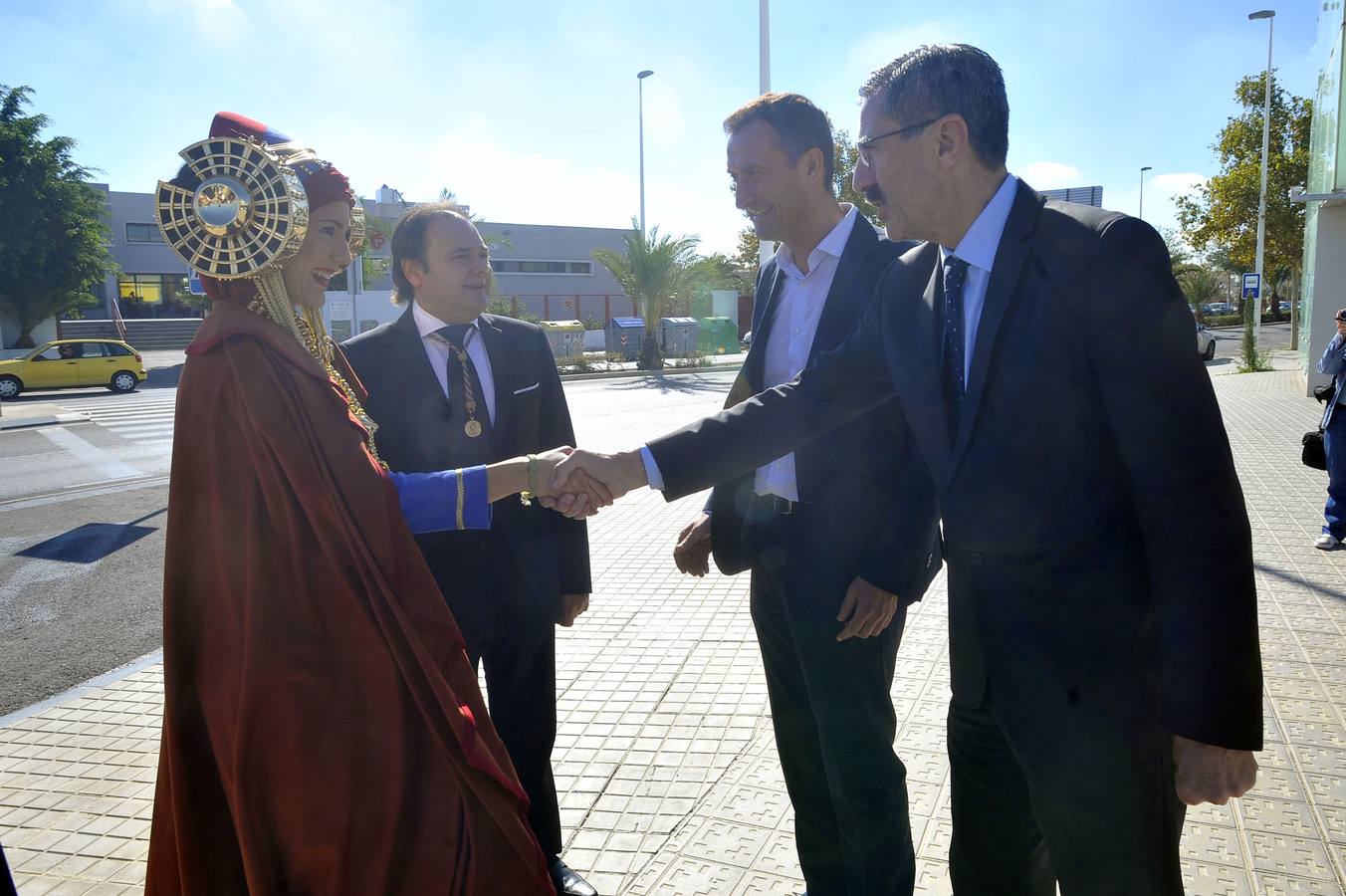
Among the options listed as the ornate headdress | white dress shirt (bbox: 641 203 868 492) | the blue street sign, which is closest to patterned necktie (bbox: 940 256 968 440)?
white dress shirt (bbox: 641 203 868 492)

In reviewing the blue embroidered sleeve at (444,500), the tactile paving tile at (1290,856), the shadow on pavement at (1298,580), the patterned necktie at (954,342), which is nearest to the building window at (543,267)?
the shadow on pavement at (1298,580)

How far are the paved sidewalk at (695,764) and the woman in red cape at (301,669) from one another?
4.00 feet

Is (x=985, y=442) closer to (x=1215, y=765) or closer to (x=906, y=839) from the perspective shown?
(x=1215, y=765)

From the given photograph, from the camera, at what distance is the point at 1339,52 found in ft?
53.5

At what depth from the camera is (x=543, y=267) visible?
54.2 metres

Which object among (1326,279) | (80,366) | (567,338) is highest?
(1326,279)

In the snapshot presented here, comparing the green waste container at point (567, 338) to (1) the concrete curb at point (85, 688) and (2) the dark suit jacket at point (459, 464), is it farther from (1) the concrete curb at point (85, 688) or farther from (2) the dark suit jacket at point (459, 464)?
(2) the dark suit jacket at point (459, 464)

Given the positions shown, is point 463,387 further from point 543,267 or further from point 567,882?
point 543,267

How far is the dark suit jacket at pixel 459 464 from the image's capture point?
3.04 meters

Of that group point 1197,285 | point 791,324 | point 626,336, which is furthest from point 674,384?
point 1197,285

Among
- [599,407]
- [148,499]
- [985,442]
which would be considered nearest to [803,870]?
[985,442]

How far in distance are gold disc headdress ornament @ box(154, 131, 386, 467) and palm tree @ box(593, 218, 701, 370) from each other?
99.5 feet

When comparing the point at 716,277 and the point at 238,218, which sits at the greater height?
the point at 716,277

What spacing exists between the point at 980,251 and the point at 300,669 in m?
1.70
